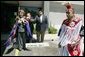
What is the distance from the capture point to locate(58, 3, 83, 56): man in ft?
20.8

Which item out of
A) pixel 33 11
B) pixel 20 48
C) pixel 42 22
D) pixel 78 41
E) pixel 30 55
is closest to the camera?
pixel 78 41

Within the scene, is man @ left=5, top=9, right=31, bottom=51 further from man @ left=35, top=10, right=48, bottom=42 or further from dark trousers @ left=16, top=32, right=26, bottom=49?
man @ left=35, top=10, right=48, bottom=42

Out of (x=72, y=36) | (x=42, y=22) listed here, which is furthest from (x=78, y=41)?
(x=42, y=22)

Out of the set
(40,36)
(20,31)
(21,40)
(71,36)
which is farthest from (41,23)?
(71,36)

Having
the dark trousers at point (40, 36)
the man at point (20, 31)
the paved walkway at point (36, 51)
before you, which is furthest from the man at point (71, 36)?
the dark trousers at point (40, 36)

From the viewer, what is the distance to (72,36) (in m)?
6.51

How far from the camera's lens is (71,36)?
21.5 feet

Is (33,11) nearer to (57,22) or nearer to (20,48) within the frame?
(57,22)

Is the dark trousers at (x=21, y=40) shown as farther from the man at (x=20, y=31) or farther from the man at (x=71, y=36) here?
the man at (x=71, y=36)

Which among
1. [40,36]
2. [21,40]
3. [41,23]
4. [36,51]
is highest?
[41,23]

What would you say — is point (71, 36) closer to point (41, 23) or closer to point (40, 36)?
point (41, 23)

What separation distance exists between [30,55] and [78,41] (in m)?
4.84

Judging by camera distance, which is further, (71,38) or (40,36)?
(40,36)

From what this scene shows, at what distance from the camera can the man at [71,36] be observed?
633 centimetres
